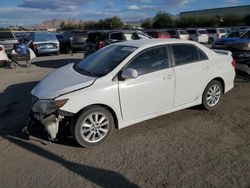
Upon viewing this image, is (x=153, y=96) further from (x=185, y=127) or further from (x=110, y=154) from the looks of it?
(x=110, y=154)

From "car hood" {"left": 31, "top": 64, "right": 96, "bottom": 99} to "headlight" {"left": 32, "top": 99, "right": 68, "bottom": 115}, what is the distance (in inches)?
3.8

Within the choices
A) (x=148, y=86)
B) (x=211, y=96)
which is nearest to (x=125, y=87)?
(x=148, y=86)

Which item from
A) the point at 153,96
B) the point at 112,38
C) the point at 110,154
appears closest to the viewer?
the point at 110,154

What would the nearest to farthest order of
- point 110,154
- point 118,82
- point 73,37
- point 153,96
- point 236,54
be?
1. point 110,154
2. point 118,82
3. point 153,96
4. point 236,54
5. point 73,37

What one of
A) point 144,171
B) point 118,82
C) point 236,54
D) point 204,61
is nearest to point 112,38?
point 236,54

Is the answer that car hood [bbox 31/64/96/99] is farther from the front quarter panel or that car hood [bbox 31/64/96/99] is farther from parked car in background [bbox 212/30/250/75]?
parked car in background [bbox 212/30/250/75]

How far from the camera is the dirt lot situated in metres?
3.61

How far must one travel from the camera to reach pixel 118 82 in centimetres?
464

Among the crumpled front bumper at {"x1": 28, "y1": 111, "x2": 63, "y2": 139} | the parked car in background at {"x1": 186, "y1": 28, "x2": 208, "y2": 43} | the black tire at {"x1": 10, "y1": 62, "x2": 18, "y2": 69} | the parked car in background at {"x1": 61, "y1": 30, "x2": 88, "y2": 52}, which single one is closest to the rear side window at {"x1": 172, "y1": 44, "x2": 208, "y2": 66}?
the crumpled front bumper at {"x1": 28, "y1": 111, "x2": 63, "y2": 139}

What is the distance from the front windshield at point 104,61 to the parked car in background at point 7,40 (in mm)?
11870

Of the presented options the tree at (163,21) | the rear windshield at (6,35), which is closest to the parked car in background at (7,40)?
the rear windshield at (6,35)

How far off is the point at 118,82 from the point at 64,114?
3.28ft

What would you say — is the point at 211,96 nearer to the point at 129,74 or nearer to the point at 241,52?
the point at 129,74

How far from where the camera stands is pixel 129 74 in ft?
15.0
